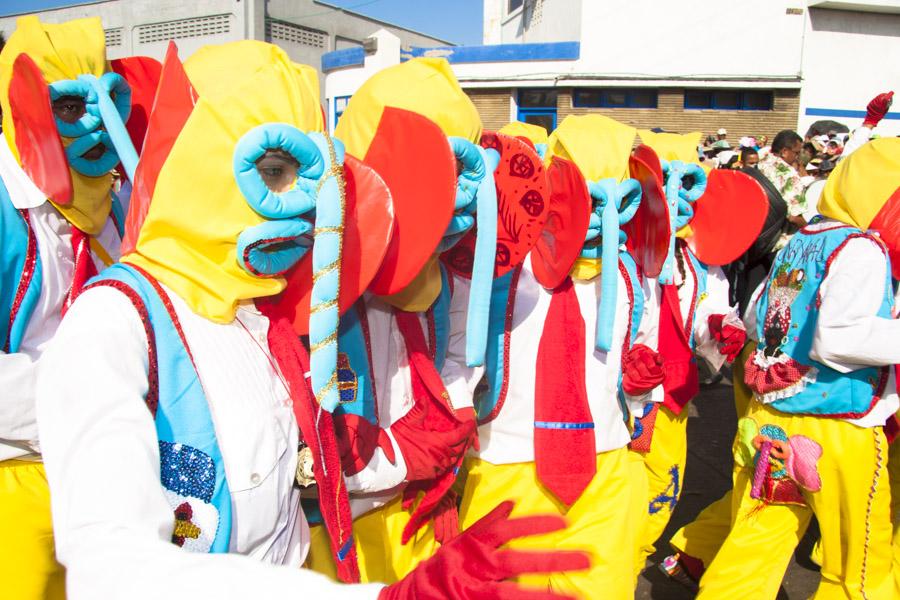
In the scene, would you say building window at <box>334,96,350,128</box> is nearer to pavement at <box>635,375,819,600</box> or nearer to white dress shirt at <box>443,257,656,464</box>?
pavement at <box>635,375,819,600</box>

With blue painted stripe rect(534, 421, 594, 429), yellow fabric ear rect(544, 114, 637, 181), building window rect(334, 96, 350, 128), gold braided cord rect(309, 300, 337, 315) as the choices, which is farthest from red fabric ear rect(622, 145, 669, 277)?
building window rect(334, 96, 350, 128)

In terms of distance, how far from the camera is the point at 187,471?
4.12 ft

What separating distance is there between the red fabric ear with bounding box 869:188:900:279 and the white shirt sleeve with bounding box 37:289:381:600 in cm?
251

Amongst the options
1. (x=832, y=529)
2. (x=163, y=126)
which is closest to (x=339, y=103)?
(x=832, y=529)

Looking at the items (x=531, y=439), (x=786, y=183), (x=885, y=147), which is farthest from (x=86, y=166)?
(x=786, y=183)

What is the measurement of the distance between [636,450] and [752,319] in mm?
738

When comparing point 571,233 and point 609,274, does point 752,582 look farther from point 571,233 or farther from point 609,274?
point 571,233

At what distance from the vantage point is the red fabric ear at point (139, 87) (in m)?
2.55

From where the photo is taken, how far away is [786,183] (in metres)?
5.05

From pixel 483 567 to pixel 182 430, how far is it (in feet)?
2.03

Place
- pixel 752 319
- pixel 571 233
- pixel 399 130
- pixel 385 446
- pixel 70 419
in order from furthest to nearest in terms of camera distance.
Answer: pixel 752 319 → pixel 571 233 → pixel 385 446 → pixel 399 130 → pixel 70 419

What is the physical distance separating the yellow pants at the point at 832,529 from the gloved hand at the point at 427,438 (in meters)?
1.37

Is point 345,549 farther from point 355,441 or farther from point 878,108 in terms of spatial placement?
A: point 878,108

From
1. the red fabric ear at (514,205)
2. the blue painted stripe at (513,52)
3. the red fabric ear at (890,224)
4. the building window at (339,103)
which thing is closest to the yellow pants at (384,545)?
the red fabric ear at (514,205)
